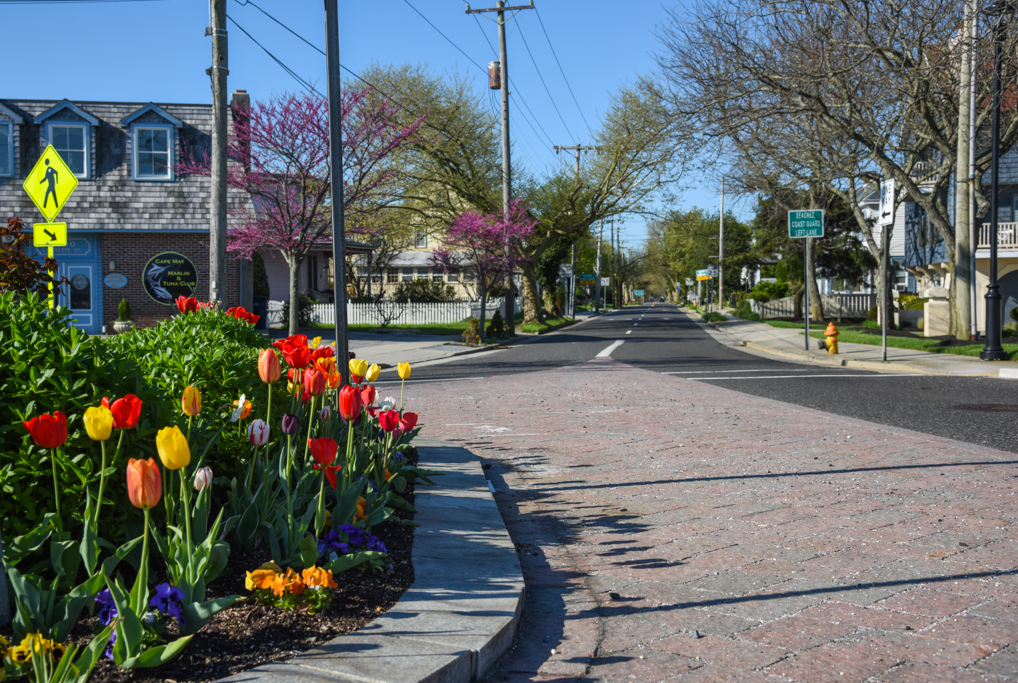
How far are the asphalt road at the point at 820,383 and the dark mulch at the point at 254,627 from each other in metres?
6.66

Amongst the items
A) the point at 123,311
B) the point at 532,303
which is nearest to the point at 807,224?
the point at 123,311

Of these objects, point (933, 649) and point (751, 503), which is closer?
point (933, 649)

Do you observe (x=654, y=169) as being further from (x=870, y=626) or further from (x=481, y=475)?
(x=870, y=626)

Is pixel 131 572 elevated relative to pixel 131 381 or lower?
lower

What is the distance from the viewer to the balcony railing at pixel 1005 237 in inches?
985

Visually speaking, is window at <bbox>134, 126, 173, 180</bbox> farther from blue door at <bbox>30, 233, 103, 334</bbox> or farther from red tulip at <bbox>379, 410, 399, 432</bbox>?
red tulip at <bbox>379, 410, 399, 432</bbox>

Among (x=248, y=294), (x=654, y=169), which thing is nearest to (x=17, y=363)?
(x=248, y=294)

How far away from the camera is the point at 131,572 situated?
3607 mm

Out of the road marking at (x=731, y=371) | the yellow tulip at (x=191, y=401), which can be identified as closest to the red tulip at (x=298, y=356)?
the yellow tulip at (x=191, y=401)

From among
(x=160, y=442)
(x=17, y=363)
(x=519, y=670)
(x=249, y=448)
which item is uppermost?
(x=17, y=363)

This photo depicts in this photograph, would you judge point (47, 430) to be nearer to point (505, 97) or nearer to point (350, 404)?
point (350, 404)

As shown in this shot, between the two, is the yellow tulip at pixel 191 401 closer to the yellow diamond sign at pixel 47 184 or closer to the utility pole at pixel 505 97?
the yellow diamond sign at pixel 47 184

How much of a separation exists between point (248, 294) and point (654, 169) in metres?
18.5

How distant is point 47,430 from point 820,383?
13314mm
